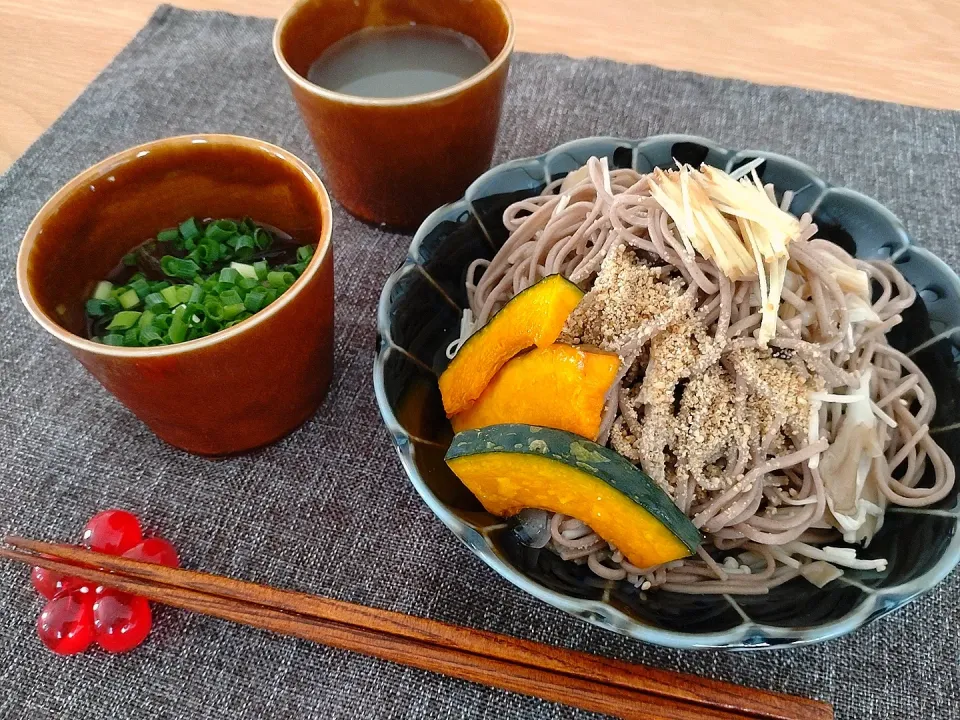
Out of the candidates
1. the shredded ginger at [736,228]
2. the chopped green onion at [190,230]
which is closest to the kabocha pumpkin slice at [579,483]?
the shredded ginger at [736,228]

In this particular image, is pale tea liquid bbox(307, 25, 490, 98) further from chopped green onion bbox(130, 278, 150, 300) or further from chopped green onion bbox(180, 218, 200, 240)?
chopped green onion bbox(130, 278, 150, 300)

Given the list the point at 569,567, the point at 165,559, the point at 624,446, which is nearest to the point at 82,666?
the point at 165,559

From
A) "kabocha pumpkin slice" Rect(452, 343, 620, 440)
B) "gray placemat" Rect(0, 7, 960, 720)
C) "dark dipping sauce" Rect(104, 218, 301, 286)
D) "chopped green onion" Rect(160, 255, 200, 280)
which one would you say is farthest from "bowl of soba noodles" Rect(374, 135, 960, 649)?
"chopped green onion" Rect(160, 255, 200, 280)

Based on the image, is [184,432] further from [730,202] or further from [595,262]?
[730,202]

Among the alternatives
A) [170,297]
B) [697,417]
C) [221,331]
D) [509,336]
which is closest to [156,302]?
[170,297]

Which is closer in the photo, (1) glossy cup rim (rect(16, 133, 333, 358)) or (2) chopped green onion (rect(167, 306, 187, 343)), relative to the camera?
(1) glossy cup rim (rect(16, 133, 333, 358))

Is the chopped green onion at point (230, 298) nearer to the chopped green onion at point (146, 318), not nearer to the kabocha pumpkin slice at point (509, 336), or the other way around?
the chopped green onion at point (146, 318)
